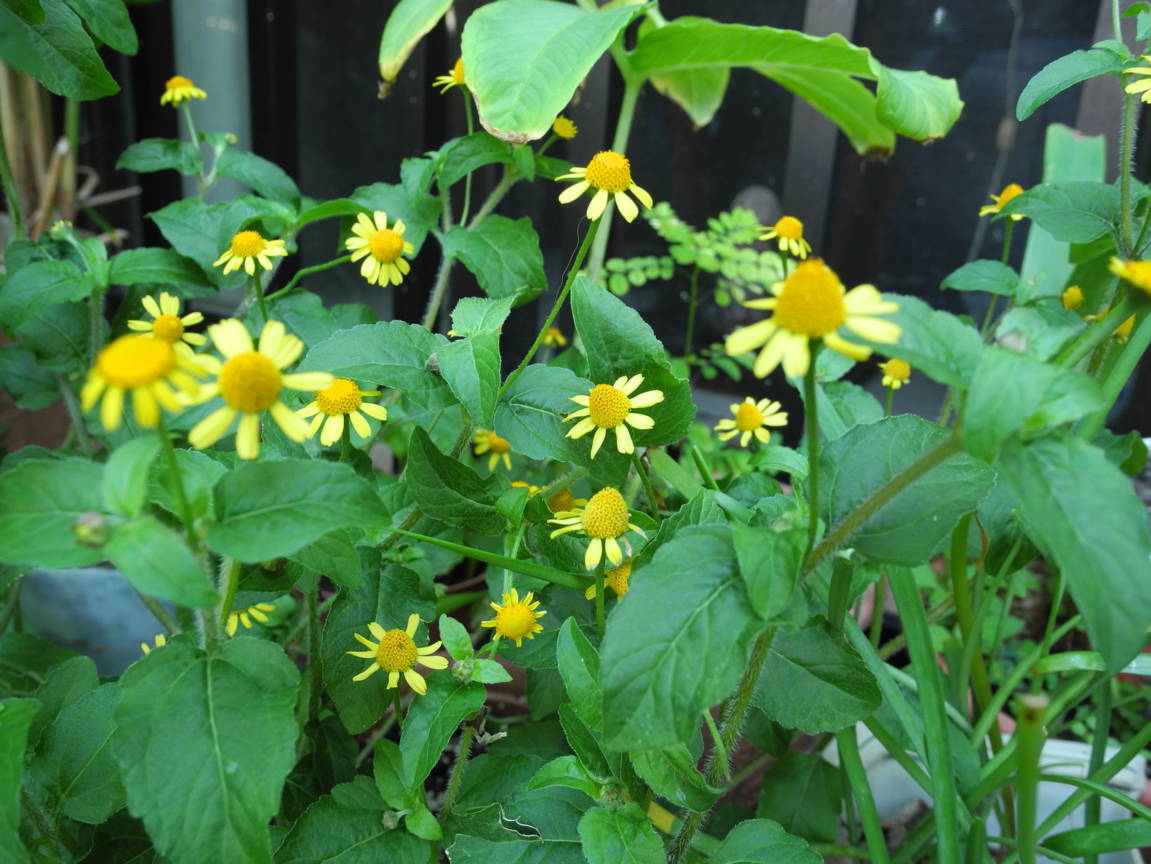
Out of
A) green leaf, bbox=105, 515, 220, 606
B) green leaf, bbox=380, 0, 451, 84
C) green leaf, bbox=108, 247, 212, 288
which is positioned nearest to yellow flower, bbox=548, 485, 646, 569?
green leaf, bbox=105, 515, 220, 606

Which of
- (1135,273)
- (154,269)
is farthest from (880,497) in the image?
(154,269)

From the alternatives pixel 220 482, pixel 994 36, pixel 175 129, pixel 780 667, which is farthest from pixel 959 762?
pixel 175 129

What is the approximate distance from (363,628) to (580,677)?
19 cm

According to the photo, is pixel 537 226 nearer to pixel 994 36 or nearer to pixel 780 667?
pixel 994 36

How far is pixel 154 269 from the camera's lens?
80 cm

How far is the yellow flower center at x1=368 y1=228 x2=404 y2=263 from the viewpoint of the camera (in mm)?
704

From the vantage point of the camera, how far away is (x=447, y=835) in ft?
1.90

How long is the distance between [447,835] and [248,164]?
2.29 ft

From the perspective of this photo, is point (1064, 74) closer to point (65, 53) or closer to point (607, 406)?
point (607, 406)

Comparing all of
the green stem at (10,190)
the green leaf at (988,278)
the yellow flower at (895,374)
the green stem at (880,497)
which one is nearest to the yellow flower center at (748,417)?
the yellow flower at (895,374)

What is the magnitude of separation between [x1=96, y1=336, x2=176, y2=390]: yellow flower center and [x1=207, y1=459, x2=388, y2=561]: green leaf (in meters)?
0.08

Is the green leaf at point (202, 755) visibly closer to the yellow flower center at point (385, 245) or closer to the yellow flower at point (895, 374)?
the yellow flower center at point (385, 245)

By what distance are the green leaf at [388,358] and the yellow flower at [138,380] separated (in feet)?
0.73

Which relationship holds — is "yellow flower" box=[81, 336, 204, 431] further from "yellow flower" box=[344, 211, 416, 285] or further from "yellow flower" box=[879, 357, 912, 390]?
"yellow flower" box=[879, 357, 912, 390]
